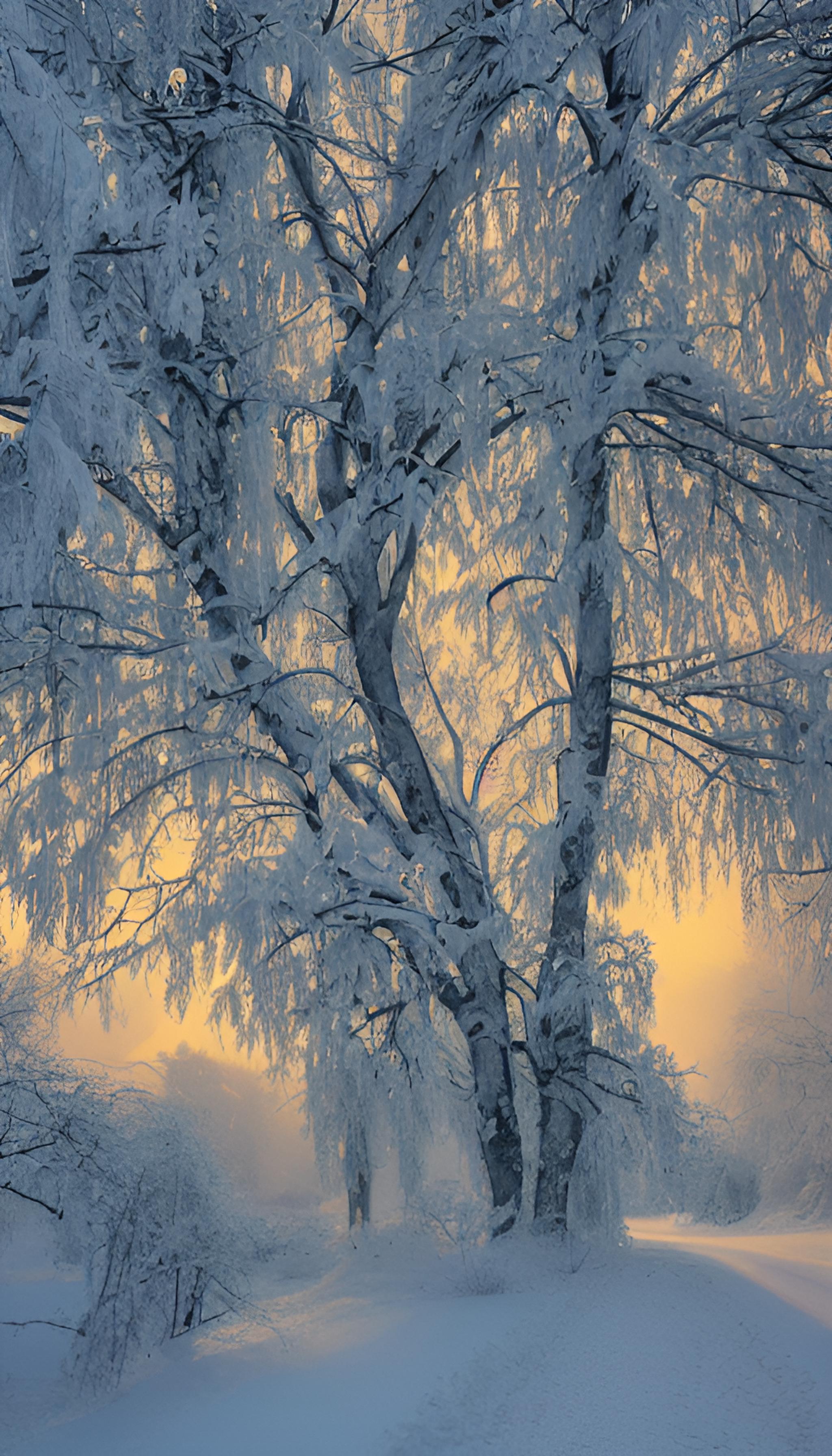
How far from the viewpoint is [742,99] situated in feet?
20.3

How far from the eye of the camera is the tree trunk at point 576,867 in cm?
636

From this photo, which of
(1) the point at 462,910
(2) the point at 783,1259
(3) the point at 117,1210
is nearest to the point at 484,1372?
(3) the point at 117,1210

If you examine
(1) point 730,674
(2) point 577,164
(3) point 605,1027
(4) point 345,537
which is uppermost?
(2) point 577,164

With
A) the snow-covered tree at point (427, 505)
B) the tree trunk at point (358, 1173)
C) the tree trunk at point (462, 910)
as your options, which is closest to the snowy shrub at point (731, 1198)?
the tree trunk at point (358, 1173)

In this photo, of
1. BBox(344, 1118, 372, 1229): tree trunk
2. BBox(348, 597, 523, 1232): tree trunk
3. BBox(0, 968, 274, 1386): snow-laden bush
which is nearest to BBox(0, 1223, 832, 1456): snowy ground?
BBox(0, 968, 274, 1386): snow-laden bush

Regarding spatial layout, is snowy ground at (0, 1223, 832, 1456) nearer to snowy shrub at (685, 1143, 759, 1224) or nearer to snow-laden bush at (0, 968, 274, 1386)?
snow-laden bush at (0, 968, 274, 1386)

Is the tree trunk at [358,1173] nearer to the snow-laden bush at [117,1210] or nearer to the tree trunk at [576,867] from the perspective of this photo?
the snow-laden bush at [117,1210]

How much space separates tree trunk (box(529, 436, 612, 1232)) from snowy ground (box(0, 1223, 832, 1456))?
0.53 meters

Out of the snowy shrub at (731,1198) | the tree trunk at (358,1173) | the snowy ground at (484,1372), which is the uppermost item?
the tree trunk at (358,1173)

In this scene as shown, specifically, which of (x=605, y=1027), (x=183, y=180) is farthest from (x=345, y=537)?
(x=605, y=1027)

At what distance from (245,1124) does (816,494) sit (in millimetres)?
13592

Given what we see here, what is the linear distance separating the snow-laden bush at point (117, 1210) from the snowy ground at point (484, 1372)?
0.22 m

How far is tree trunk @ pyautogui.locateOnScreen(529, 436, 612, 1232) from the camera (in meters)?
6.36

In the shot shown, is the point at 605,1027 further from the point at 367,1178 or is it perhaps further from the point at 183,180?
the point at 183,180
